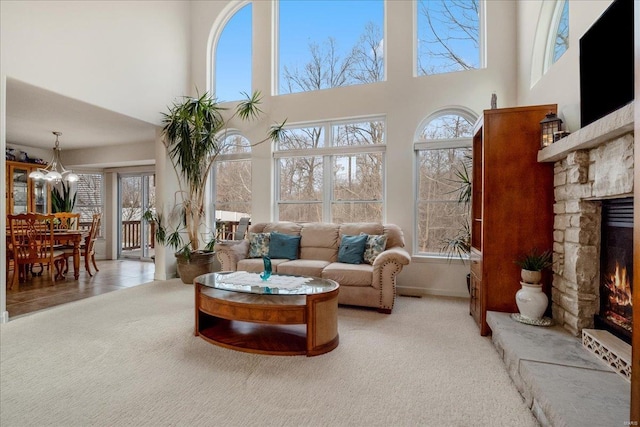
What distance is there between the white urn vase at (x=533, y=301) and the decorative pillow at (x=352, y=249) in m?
1.75

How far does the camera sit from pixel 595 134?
6.09 ft

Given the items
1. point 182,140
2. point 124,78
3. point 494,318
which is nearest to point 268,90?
point 182,140

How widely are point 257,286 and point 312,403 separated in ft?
3.77

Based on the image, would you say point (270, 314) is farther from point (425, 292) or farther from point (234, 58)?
point (234, 58)

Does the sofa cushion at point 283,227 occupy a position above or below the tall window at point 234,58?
below

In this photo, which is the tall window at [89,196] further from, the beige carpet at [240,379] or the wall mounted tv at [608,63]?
the wall mounted tv at [608,63]

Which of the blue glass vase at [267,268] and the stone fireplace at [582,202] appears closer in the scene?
the stone fireplace at [582,202]

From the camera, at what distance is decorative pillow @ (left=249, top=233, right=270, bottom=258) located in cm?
433

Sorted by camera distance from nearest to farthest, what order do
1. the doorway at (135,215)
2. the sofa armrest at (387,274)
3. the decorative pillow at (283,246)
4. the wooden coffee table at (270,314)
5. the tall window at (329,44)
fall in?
the wooden coffee table at (270,314) < the sofa armrest at (387,274) < the decorative pillow at (283,246) < the tall window at (329,44) < the doorway at (135,215)

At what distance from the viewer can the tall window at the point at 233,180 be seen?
5.36 meters

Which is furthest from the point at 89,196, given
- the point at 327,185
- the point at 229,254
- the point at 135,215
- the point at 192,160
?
the point at 327,185

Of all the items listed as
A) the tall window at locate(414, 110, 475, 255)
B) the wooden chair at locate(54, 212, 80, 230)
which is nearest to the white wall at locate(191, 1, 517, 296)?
the tall window at locate(414, 110, 475, 255)

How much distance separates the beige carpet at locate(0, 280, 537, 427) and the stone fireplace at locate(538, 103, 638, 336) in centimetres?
68

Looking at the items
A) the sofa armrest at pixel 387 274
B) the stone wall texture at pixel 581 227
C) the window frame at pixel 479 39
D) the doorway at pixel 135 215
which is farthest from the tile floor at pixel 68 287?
the window frame at pixel 479 39
